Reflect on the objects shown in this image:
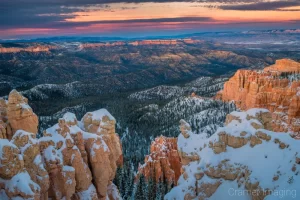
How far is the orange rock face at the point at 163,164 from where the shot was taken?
48.8m

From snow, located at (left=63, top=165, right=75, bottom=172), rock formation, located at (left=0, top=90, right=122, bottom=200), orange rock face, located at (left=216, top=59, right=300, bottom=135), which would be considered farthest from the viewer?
orange rock face, located at (left=216, top=59, right=300, bottom=135)

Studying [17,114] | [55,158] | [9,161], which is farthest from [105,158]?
[9,161]

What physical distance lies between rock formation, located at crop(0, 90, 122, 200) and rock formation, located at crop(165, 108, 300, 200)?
25.5 ft

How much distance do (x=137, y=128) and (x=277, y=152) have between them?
94858mm

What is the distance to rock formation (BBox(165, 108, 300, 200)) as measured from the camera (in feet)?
73.6

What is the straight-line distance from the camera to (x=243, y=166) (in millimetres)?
25688

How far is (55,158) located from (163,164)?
95.1 feet

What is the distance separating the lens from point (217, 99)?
127750mm

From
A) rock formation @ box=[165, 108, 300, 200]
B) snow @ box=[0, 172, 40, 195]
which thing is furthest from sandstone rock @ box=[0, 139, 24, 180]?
rock formation @ box=[165, 108, 300, 200]

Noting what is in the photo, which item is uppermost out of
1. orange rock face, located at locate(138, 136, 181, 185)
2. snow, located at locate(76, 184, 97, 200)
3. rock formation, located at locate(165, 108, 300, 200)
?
rock formation, located at locate(165, 108, 300, 200)

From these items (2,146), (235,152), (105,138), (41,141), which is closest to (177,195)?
(235,152)

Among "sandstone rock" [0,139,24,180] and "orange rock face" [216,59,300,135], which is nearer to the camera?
"sandstone rock" [0,139,24,180]

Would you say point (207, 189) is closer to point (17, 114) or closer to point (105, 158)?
point (105, 158)

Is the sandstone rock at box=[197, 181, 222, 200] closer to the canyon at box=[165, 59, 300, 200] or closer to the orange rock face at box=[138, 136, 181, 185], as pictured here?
the canyon at box=[165, 59, 300, 200]
